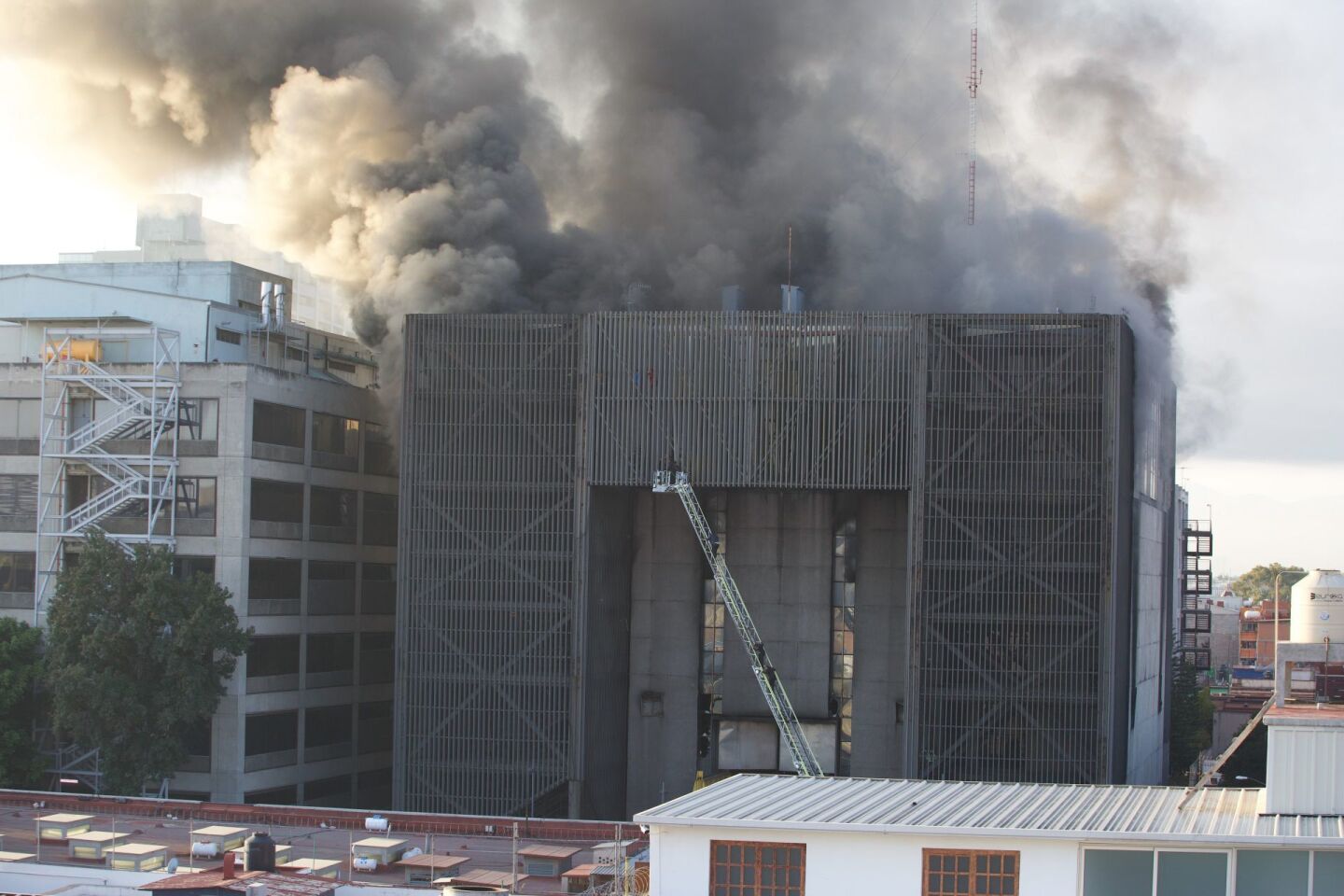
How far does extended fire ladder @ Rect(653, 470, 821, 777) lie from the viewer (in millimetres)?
42625

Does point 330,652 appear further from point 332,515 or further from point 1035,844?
point 1035,844

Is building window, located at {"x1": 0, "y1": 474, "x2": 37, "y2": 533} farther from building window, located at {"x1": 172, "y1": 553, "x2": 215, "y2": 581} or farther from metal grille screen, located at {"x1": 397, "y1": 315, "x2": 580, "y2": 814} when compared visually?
metal grille screen, located at {"x1": 397, "y1": 315, "x2": 580, "y2": 814}

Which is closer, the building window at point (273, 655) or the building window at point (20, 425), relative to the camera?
the building window at point (273, 655)

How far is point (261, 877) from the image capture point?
2522cm

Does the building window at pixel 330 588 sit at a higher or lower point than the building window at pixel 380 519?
lower

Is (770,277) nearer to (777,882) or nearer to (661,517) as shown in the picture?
(661,517)

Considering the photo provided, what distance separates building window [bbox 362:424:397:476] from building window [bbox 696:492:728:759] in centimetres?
1118

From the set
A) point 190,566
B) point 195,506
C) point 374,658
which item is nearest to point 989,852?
point 190,566

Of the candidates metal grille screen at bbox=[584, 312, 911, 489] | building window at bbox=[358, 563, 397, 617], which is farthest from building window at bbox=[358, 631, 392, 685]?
metal grille screen at bbox=[584, 312, 911, 489]

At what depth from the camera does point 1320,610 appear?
35.6 meters

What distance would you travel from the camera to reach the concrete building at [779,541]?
39.2 meters

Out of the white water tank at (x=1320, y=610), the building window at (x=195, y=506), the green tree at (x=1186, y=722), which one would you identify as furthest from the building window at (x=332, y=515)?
the green tree at (x=1186, y=722)

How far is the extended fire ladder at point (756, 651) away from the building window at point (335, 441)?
439 inches

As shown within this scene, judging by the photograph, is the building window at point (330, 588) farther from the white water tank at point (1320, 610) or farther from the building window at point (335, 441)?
the white water tank at point (1320, 610)
